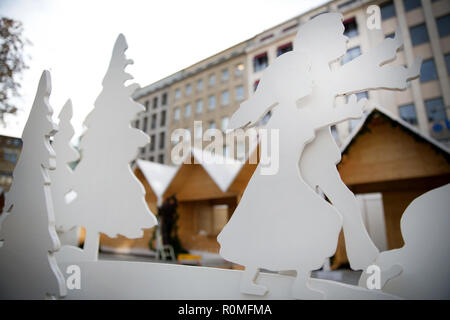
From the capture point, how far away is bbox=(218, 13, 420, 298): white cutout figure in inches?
116

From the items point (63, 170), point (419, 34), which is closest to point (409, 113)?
point (419, 34)

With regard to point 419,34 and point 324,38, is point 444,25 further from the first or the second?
point 324,38

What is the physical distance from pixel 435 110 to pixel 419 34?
524cm

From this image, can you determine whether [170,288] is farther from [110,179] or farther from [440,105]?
[440,105]

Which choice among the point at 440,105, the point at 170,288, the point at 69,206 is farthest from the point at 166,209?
the point at 440,105

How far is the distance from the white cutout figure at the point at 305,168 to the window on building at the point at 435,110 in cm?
1730

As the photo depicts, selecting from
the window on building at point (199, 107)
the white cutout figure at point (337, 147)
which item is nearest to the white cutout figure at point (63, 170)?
the white cutout figure at point (337, 147)

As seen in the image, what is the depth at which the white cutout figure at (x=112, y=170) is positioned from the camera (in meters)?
5.10

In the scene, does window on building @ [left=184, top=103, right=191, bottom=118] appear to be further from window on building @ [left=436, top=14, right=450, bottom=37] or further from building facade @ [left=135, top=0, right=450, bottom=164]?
window on building @ [left=436, top=14, right=450, bottom=37]

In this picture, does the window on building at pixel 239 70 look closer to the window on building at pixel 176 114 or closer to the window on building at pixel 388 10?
the window on building at pixel 176 114

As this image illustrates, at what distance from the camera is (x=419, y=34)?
18125 mm

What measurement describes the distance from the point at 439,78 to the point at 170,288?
1987cm

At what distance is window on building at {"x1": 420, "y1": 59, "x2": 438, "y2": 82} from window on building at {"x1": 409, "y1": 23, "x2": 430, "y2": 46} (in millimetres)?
1497

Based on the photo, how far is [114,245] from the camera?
17906mm
